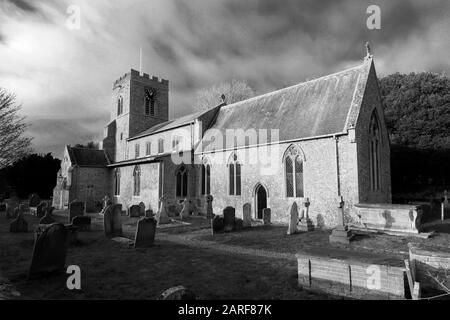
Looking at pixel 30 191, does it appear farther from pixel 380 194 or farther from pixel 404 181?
pixel 404 181

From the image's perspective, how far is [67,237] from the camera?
23.4 feet

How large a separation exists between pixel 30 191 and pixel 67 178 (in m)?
16.2

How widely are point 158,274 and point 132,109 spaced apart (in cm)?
2901

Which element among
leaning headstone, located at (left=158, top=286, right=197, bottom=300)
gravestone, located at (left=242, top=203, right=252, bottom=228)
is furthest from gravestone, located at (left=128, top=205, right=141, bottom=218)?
leaning headstone, located at (left=158, top=286, right=197, bottom=300)

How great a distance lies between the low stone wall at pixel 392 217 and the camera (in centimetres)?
1126

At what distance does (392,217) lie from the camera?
11.8m

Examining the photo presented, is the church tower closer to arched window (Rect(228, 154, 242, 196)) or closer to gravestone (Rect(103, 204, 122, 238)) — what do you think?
arched window (Rect(228, 154, 242, 196))

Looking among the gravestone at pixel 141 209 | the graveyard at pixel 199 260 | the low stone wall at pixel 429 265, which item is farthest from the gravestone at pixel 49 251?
the gravestone at pixel 141 209

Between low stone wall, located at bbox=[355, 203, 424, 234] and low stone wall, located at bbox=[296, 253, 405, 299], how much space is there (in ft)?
25.5

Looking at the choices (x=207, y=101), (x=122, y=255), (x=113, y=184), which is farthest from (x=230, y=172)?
(x=207, y=101)

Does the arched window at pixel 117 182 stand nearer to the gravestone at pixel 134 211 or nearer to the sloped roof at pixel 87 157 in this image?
the sloped roof at pixel 87 157

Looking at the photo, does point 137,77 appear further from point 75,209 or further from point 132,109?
point 75,209

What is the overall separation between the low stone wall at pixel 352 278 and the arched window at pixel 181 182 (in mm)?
16328
